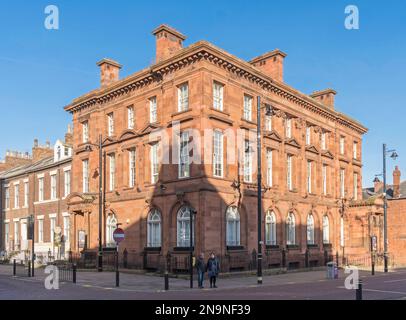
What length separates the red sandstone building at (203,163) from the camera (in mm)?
29516

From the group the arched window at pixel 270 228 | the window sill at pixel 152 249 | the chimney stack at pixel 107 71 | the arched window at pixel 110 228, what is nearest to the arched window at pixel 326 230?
the arched window at pixel 270 228

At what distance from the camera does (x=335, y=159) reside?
43688mm

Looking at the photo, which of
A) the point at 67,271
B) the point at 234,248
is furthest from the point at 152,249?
the point at 67,271

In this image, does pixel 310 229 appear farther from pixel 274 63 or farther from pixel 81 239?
pixel 81 239

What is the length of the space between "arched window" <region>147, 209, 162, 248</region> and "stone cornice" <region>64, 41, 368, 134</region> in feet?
30.8

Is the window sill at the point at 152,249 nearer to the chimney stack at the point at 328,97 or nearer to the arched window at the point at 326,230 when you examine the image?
the arched window at the point at 326,230

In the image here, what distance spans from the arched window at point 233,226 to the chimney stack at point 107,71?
52.6 ft

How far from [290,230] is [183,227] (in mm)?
10690

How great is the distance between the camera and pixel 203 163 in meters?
28.7

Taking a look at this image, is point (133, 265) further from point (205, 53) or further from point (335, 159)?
point (335, 159)

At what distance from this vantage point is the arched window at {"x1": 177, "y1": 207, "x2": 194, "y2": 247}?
29.4m

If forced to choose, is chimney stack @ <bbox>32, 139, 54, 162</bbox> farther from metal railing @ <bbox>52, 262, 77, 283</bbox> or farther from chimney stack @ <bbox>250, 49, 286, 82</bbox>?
chimney stack @ <bbox>250, 49, 286, 82</bbox>

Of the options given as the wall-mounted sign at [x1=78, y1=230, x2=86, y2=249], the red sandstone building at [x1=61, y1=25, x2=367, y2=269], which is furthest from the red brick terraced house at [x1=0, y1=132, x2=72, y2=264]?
the wall-mounted sign at [x1=78, y1=230, x2=86, y2=249]
